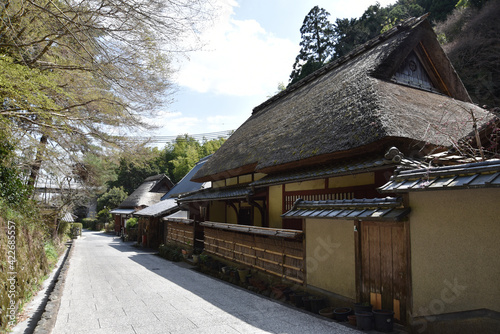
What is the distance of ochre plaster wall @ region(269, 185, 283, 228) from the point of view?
9547 mm

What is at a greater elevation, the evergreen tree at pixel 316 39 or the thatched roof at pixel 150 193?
the evergreen tree at pixel 316 39

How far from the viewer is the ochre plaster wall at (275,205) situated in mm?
9547

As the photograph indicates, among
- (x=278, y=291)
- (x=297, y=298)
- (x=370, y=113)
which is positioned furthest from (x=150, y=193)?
(x=370, y=113)

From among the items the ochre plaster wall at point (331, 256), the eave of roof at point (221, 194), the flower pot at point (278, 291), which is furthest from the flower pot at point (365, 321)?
the eave of roof at point (221, 194)

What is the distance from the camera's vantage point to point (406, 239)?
474cm

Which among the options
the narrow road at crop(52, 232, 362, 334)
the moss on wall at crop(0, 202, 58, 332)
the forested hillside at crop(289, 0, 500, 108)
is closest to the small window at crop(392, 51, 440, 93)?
the forested hillside at crop(289, 0, 500, 108)

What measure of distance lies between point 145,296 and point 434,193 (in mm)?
6530

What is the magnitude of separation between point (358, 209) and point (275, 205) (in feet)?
15.1

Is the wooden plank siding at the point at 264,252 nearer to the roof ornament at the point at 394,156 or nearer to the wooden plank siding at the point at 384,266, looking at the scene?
the wooden plank siding at the point at 384,266

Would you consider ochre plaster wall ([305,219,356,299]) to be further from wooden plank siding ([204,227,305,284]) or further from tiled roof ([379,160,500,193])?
tiled roof ([379,160,500,193])

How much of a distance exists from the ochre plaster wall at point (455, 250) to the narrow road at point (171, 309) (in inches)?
55.5

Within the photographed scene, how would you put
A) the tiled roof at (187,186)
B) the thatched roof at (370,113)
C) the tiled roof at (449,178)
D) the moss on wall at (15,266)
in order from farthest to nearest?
the tiled roof at (187,186) → the thatched roof at (370,113) → the moss on wall at (15,266) → the tiled roof at (449,178)

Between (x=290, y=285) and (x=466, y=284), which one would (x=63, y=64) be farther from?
(x=466, y=284)

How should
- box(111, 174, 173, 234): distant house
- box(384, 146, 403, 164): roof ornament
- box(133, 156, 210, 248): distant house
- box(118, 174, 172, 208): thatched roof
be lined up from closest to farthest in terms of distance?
box(384, 146, 403, 164): roof ornament → box(133, 156, 210, 248): distant house → box(111, 174, 173, 234): distant house → box(118, 174, 172, 208): thatched roof
